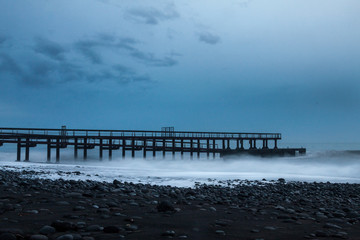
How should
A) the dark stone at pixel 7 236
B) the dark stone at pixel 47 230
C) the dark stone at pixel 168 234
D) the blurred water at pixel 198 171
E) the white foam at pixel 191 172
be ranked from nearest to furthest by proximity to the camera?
the dark stone at pixel 7 236, the dark stone at pixel 47 230, the dark stone at pixel 168 234, the white foam at pixel 191 172, the blurred water at pixel 198 171

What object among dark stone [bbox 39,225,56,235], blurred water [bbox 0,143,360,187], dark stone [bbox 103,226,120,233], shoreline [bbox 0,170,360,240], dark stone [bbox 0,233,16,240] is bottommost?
blurred water [bbox 0,143,360,187]

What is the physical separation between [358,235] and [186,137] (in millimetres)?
35398

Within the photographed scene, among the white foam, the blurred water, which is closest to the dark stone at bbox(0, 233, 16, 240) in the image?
the white foam

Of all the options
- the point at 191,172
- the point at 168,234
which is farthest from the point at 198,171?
the point at 168,234

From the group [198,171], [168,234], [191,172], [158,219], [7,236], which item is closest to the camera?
[7,236]

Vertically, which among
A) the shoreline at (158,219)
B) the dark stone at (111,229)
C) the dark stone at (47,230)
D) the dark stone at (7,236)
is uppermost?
the dark stone at (7,236)

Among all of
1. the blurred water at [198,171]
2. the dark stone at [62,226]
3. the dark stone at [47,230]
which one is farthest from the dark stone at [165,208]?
the blurred water at [198,171]

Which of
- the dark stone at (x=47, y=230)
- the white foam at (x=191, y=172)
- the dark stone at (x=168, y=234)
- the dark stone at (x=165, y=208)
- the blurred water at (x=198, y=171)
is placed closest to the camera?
the dark stone at (x=47, y=230)

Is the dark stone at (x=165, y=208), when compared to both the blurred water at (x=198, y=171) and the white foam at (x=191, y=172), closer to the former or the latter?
the white foam at (x=191, y=172)

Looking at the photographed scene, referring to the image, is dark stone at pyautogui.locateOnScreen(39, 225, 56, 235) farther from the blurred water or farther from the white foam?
the blurred water

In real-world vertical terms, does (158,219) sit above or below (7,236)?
below

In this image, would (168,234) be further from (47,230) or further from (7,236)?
(7,236)

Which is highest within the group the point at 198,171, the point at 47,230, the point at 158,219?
the point at 47,230

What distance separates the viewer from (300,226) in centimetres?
453
